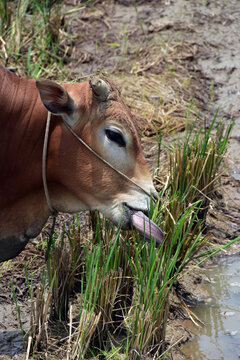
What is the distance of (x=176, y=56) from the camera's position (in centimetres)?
701

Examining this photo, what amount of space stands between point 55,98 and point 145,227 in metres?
0.80

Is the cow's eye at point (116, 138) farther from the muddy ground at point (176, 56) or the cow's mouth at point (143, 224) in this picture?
the muddy ground at point (176, 56)

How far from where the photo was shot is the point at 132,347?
11.6 ft

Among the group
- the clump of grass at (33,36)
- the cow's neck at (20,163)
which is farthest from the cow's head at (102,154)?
the clump of grass at (33,36)

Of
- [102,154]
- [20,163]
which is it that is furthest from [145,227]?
[20,163]

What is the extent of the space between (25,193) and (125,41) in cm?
378

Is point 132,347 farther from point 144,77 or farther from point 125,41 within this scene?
point 125,41

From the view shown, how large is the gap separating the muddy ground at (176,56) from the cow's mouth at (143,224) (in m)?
1.57

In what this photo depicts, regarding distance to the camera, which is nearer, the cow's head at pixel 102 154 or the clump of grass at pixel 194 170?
the cow's head at pixel 102 154

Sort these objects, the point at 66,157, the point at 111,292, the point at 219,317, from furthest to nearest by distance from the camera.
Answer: the point at 219,317
the point at 111,292
the point at 66,157

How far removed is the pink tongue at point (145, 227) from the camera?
11.2 ft

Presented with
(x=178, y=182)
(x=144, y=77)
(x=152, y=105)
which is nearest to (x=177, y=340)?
(x=178, y=182)

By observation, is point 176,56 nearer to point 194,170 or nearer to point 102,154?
point 194,170

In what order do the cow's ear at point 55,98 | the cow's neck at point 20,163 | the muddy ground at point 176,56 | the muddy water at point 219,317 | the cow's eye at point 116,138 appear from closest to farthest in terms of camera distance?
the cow's ear at point 55,98
the cow's eye at point 116,138
the cow's neck at point 20,163
the muddy water at point 219,317
the muddy ground at point 176,56
